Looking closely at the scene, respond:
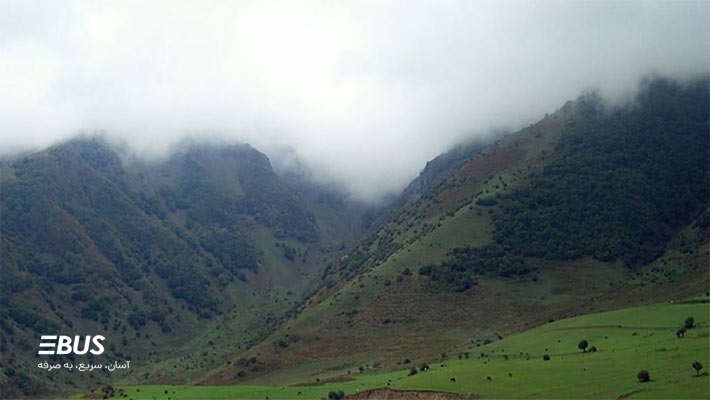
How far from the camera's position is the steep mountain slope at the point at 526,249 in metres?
128

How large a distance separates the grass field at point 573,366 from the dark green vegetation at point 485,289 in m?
0.46

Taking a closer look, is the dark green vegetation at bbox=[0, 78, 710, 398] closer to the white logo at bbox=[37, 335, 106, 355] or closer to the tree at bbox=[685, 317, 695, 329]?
the tree at bbox=[685, 317, 695, 329]

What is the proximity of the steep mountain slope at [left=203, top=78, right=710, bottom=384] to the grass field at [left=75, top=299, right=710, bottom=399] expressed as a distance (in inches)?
531

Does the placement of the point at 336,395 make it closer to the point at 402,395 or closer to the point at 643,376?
the point at 402,395

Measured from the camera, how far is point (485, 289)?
142m

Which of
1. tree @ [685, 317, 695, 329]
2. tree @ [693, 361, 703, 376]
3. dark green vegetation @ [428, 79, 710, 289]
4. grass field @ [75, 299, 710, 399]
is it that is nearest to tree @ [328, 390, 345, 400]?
grass field @ [75, 299, 710, 399]

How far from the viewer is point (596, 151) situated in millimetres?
178125

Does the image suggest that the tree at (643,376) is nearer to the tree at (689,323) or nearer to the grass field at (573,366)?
the grass field at (573,366)

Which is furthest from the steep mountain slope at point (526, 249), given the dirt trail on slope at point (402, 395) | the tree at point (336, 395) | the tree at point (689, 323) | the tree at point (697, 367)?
the tree at point (697, 367)

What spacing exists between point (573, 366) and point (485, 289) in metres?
62.8

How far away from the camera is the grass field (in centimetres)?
6562

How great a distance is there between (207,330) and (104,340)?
105ft

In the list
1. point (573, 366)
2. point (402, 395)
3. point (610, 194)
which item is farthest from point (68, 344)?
point (610, 194)

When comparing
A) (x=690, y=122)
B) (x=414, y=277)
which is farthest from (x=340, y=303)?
→ (x=690, y=122)
